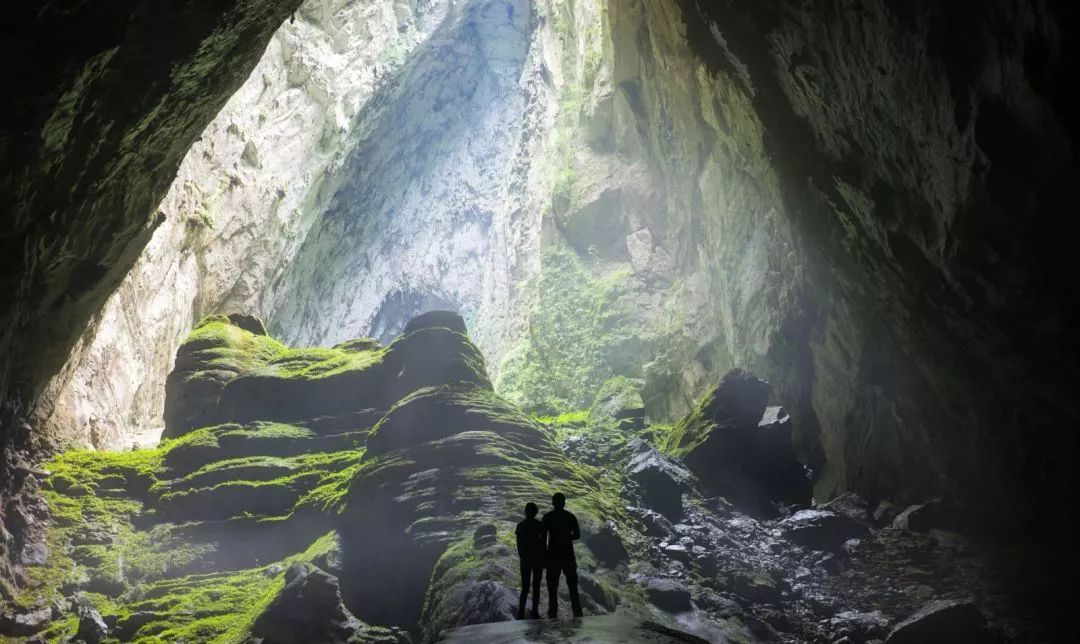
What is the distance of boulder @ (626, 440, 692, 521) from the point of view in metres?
21.3

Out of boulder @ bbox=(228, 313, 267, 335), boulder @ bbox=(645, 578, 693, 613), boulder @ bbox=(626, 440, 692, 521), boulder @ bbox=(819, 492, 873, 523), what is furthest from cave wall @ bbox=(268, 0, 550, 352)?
boulder @ bbox=(645, 578, 693, 613)

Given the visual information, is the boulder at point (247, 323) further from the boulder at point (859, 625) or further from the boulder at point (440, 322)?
the boulder at point (859, 625)

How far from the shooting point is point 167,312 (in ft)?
111

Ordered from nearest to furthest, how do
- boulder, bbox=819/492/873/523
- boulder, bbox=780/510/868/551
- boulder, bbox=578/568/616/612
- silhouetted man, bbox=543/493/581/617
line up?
silhouetted man, bbox=543/493/581/617 → boulder, bbox=578/568/616/612 → boulder, bbox=780/510/868/551 → boulder, bbox=819/492/873/523

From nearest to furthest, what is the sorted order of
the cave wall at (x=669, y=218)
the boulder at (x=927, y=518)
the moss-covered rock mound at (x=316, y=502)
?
the cave wall at (x=669, y=218) → the moss-covered rock mound at (x=316, y=502) → the boulder at (x=927, y=518)

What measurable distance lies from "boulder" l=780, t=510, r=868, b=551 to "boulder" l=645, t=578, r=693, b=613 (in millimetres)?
4275

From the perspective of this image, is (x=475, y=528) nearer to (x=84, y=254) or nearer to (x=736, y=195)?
(x=84, y=254)

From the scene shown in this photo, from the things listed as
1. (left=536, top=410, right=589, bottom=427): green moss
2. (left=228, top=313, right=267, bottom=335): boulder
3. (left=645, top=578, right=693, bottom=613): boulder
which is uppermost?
(left=228, top=313, right=267, bottom=335): boulder

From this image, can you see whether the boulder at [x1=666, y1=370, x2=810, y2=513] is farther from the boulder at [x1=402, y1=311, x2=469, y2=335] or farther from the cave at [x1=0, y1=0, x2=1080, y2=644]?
the boulder at [x1=402, y1=311, x2=469, y2=335]

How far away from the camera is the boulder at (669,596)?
616 inches

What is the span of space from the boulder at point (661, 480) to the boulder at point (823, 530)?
9.93 ft

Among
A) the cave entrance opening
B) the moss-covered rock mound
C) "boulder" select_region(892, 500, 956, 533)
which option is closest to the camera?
the moss-covered rock mound

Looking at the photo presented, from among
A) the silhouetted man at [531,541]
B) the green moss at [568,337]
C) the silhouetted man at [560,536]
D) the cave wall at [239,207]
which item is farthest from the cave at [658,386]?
the green moss at [568,337]

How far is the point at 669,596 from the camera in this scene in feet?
51.8
